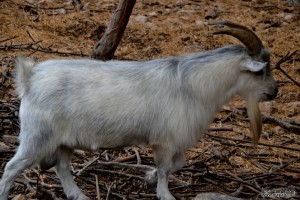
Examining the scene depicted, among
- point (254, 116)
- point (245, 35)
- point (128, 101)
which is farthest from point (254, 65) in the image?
point (128, 101)

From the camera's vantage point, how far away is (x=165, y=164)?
483cm

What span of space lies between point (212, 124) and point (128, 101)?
269cm

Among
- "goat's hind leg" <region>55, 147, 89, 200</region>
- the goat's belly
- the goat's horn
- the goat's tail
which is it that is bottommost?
"goat's hind leg" <region>55, 147, 89, 200</region>

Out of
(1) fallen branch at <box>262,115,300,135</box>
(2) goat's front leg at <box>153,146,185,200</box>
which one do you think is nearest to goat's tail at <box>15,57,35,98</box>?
(2) goat's front leg at <box>153,146,185,200</box>

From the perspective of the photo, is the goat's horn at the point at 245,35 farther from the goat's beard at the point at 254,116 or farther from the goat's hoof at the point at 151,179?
the goat's hoof at the point at 151,179

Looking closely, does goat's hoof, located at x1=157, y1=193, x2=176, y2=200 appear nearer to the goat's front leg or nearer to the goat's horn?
the goat's front leg

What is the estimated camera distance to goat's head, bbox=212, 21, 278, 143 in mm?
4746

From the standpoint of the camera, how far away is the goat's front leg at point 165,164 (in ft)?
15.7

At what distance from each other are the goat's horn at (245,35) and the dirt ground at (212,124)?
1057 millimetres

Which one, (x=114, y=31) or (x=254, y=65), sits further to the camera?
(x=114, y=31)

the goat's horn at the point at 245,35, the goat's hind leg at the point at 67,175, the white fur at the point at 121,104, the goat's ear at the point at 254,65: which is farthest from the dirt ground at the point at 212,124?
the goat's horn at the point at 245,35

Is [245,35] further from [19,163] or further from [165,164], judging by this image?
[19,163]

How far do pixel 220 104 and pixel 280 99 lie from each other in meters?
3.26

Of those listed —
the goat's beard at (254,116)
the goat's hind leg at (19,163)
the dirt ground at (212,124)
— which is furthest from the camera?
the dirt ground at (212,124)
